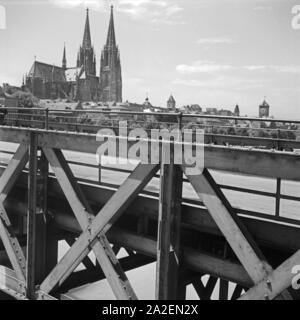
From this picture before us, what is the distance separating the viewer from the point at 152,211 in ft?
18.6

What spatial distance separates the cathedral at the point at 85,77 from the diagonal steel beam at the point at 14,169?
147958mm

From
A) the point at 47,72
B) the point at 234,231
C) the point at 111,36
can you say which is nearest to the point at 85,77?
the point at 47,72

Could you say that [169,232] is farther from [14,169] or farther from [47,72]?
[47,72]

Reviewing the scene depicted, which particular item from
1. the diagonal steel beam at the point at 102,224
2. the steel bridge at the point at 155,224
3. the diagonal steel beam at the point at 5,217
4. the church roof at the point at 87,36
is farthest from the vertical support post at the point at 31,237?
the church roof at the point at 87,36

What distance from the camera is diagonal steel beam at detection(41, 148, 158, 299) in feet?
16.2

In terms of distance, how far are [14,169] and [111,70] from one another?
161m

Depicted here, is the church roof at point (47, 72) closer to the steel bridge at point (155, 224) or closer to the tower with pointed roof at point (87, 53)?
the tower with pointed roof at point (87, 53)

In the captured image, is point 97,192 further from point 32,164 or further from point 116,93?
point 116,93

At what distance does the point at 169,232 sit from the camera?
485 cm

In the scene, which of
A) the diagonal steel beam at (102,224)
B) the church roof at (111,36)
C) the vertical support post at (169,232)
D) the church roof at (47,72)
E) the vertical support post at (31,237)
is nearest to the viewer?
the vertical support post at (169,232)

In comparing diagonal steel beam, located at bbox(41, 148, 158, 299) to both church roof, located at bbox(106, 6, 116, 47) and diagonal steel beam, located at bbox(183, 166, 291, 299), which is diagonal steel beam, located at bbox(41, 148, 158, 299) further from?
church roof, located at bbox(106, 6, 116, 47)

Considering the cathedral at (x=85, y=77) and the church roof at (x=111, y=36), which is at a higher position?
the church roof at (x=111, y=36)

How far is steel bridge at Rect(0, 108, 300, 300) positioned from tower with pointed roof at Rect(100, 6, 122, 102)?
155m

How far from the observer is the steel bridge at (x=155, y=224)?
13.7 feet
